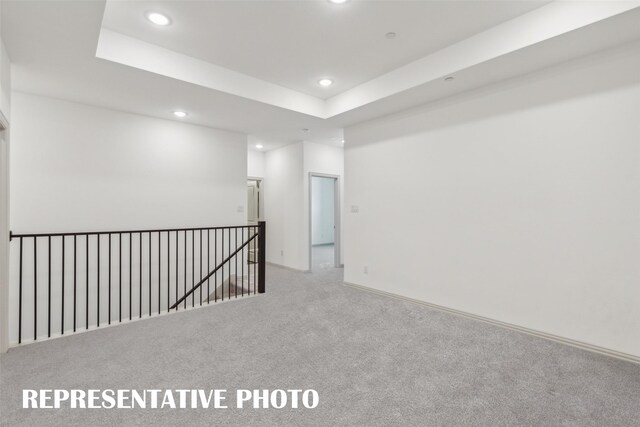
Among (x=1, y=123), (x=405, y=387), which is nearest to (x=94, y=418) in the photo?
(x=405, y=387)

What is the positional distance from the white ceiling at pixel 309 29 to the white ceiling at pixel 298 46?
0.01 m

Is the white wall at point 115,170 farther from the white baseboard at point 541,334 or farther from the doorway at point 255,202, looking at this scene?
the white baseboard at point 541,334

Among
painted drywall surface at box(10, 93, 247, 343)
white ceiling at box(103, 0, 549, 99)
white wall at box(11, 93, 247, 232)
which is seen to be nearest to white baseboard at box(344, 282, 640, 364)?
white ceiling at box(103, 0, 549, 99)

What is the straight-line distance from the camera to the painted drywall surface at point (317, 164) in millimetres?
6145

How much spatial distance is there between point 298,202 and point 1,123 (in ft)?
14.3

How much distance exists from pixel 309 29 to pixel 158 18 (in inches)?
53.4

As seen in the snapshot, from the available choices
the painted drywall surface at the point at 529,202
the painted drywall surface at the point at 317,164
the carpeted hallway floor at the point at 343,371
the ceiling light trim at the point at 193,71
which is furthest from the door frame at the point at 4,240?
the painted drywall surface at the point at 317,164

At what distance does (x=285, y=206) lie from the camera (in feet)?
21.8

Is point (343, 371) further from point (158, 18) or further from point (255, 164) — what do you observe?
point (255, 164)

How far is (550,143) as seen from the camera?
2986mm

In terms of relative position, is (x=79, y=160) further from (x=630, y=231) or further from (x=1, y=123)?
Result: (x=630, y=231)

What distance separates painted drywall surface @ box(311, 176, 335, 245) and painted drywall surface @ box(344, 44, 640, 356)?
5.95m

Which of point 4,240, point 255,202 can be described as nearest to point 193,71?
point 4,240

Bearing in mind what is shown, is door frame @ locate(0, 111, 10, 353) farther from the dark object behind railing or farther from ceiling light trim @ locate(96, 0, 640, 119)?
ceiling light trim @ locate(96, 0, 640, 119)
